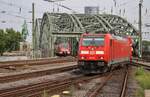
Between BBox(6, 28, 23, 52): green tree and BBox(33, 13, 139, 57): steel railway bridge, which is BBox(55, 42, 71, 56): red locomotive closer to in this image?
BBox(33, 13, 139, 57): steel railway bridge

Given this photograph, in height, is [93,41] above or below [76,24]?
below

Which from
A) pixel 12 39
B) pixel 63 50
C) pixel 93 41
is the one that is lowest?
pixel 63 50

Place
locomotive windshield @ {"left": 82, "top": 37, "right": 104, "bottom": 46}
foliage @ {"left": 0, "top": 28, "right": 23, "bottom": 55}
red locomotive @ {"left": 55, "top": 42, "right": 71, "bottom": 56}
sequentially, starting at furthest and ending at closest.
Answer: foliage @ {"left": 0, "top": 28, "right": 23, "bottom": 55}, red locomotive @ {"left": 55, "top": 42, "right": 71, "bottom": 56}, locomotive windshield @ {"left": 82, "top": 37, "right": 104, "bottom": 46}

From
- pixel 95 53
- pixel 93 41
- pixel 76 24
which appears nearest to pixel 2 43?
pixel 76 24

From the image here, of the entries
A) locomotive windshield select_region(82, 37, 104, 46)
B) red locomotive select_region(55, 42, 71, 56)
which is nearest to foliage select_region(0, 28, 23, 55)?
red locomotive select_region(55, 42, 71, 56)

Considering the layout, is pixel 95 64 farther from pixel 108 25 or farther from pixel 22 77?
pixel 108 25

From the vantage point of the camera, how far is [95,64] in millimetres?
26016

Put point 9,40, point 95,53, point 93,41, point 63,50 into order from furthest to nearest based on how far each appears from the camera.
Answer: point 9,40 < point 63,50 < point 93,41 < point 95,53

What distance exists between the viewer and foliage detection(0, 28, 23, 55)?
103 metres

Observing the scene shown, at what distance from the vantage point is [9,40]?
11044 centimetres

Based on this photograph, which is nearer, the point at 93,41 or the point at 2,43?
the point at 93,41

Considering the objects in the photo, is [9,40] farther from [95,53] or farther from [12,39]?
[95,53]

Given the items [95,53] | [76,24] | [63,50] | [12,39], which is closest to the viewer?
Result: [95,53]

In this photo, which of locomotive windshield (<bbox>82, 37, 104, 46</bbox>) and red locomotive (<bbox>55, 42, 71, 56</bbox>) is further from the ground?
locomotive windshield (<bbox>82, 37, 104, 46</bbox>)
